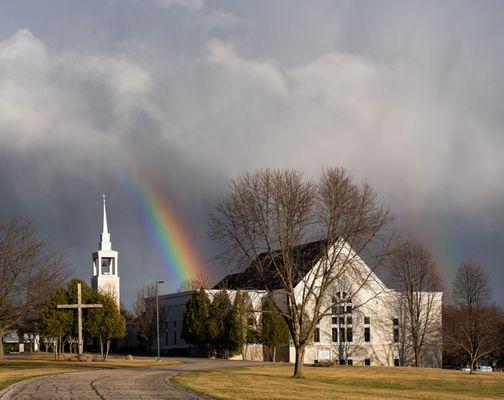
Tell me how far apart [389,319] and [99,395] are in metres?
66.0

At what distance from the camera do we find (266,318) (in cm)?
A: 7769

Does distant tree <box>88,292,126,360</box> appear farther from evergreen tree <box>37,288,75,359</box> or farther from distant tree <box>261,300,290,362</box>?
distant tree <box>261,300,290,362</box>

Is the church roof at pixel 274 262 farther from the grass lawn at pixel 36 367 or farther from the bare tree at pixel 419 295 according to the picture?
the bare tree at pixel 419 295

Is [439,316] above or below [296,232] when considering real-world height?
below

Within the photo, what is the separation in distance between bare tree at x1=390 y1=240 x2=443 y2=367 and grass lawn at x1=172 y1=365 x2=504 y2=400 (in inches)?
1118

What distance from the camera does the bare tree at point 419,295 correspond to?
81812 millimetres

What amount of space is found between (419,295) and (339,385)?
45.0 m

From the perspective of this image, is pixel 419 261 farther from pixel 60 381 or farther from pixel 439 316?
pixel 60 381

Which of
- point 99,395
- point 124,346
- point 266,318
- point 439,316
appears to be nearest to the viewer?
point 99,395

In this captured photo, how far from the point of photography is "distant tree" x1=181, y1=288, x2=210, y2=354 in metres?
79.6

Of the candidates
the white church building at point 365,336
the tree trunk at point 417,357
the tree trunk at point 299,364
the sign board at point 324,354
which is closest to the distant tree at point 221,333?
the white church building at point 365,336

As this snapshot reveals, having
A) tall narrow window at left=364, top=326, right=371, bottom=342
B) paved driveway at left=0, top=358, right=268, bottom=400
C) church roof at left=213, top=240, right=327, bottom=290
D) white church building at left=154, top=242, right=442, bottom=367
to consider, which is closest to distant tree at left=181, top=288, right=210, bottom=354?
white church building at left=154, top=242, right=442, bottom=367

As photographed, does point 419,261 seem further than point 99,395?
Yes


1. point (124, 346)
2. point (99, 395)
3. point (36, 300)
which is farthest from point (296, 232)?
point (124, 346)
